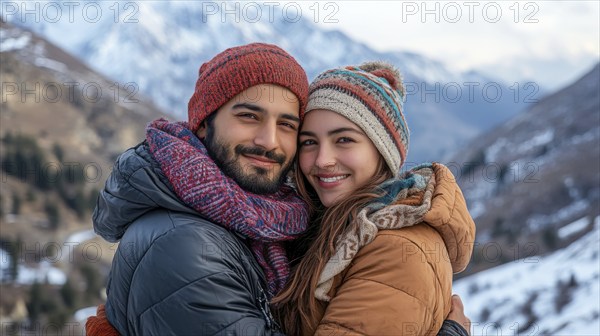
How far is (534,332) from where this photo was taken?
16.6 m

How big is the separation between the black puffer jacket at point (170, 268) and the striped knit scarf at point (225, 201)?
3.4 inches

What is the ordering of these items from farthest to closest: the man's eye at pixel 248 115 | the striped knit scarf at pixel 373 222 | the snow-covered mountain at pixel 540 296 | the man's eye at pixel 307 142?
the snow-covered mountain at pixel 540 296
the man's eye at pixel 307 142
the man's eye at pixel 248 115
the striped knit scarf at pixel 373 222

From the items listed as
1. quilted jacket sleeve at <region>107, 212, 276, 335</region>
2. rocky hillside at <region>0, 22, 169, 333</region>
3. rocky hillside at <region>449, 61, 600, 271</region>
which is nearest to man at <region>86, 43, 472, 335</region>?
quilted jacket sleeve at <region>107, 212, 276, 335</region>

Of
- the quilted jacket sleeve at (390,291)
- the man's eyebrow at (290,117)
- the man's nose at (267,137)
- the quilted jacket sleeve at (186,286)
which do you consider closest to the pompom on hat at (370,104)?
the man's eyebrow at (290,117)

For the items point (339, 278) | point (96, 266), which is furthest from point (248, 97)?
point (96, 266)

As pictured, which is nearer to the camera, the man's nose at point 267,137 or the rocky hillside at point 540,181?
the man's nose at point 267,137

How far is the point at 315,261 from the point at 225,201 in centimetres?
83

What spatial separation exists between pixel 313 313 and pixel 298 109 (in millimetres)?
1675

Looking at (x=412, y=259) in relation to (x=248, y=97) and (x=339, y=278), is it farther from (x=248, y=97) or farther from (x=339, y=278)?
(x=248, y=97)

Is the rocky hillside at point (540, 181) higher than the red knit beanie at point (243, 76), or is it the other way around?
the red knit beanie at point (243, 76)

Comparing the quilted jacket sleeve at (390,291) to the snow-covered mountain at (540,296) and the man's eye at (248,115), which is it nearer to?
the man's eye at (248,115)

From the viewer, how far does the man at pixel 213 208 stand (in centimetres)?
356

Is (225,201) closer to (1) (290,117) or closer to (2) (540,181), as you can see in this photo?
(1) (290,117)

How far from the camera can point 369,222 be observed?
3926 millimetres
